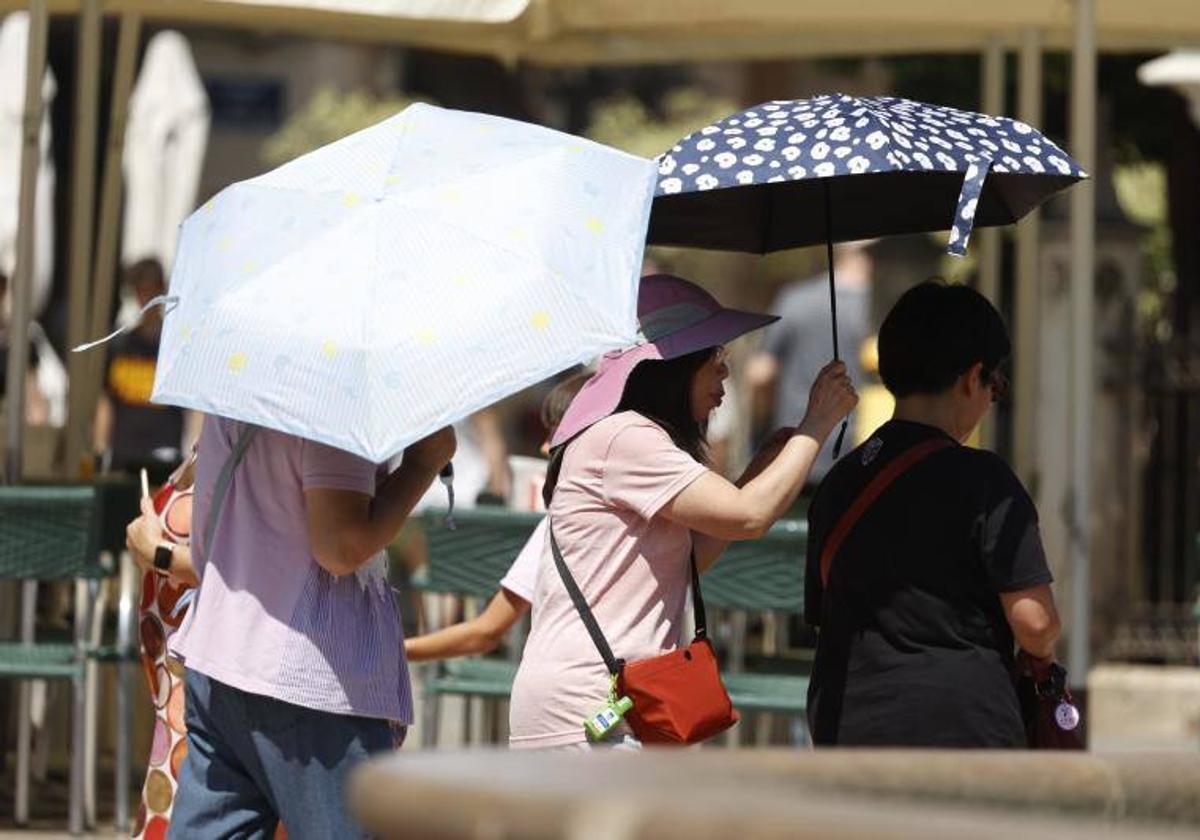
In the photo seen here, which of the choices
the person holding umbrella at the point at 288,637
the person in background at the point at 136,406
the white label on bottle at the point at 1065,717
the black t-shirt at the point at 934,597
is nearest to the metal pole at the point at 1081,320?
the white label on bottle at the point at 1065,717

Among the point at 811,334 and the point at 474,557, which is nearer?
the point at 474,557

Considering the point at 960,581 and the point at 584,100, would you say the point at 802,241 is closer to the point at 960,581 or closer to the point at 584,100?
the point at 960,581

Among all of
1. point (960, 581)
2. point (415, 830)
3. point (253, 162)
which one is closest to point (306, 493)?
point (960, 581)

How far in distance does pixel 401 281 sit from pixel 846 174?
0.90 metres

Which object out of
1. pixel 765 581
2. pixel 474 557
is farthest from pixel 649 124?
pixel 765 581

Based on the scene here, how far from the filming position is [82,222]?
33.8 feet

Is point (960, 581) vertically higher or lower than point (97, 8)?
lower

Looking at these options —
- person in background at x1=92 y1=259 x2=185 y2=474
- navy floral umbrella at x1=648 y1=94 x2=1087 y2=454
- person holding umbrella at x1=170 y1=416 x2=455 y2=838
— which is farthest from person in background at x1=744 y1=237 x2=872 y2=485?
person holding umbrella at x1=170 y1=416 x2=455 y2=838

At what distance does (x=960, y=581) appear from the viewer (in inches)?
177

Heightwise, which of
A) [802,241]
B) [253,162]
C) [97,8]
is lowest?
[802,241]

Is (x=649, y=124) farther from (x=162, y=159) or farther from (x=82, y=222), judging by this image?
(x=82, y=222)

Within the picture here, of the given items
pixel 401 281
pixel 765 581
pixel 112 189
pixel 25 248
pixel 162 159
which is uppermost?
pixel 162 159

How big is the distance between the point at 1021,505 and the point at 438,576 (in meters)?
3.75

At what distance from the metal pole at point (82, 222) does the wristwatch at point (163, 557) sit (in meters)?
4.03
